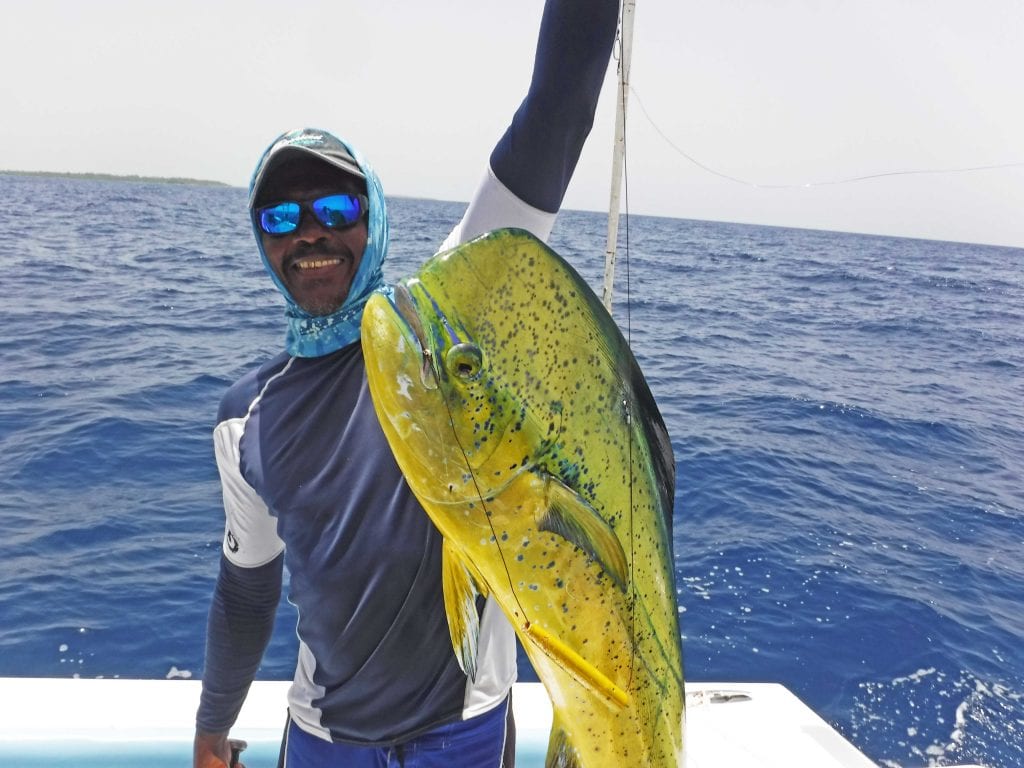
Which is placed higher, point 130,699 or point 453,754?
point 453,754

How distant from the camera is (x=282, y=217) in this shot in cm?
164

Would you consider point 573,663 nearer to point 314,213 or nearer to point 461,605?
point 461,605

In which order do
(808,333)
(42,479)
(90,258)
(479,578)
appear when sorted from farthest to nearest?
(90,258)
(808,333)
(42,479)
(479,578)

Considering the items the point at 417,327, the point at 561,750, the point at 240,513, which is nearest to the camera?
the point at 417,327

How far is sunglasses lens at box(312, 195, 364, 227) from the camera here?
5.39ft

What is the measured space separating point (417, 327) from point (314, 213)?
0.72m

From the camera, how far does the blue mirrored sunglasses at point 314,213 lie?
1.64 metres

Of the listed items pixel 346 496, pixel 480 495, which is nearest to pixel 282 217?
pixel 346 496

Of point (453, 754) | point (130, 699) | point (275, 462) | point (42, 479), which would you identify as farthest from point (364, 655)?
point (42, 479)

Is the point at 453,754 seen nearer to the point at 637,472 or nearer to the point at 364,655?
the point at 364,655

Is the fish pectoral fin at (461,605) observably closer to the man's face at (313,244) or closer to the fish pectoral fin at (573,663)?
the fish pectoral fin at (573,663)

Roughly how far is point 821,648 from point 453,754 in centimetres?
446

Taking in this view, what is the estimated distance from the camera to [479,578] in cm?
123

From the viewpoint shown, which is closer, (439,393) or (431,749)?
(439,393)
